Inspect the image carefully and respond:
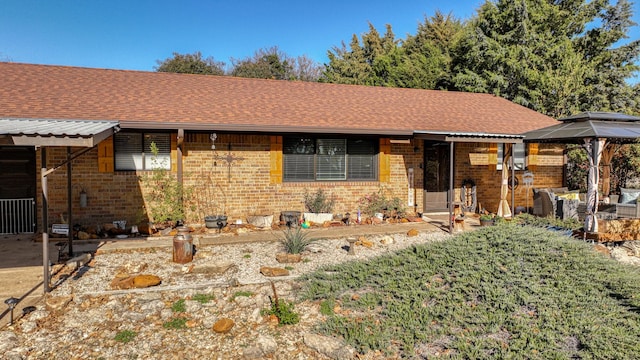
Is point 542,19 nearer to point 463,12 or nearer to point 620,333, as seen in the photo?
point 463,12

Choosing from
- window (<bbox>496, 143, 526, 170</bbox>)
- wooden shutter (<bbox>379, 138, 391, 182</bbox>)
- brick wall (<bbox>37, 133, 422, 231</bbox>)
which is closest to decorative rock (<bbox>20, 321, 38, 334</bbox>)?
brick wall (<bbox>37, 133, 422, 231</bbox>)

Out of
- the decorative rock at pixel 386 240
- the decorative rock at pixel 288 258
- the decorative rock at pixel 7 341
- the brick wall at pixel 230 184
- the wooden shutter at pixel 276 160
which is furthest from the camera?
the wooden shutter at pixel 276 160

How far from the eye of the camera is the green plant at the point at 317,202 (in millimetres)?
10334

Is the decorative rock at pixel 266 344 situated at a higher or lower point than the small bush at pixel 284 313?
lower

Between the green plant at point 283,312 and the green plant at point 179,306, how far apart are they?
110 centimetres

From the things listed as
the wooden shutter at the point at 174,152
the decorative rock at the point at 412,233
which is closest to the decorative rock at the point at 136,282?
the wooden shutter at the point at 174,152

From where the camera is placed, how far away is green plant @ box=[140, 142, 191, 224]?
9039 millimetres

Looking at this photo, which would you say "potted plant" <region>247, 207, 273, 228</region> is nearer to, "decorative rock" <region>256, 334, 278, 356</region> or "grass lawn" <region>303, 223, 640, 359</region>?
"grass lawn" <region>303, 223, 640, 359</region>

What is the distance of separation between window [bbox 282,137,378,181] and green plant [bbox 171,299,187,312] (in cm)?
568

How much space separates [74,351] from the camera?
3896 mm

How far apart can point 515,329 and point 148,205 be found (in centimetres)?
815

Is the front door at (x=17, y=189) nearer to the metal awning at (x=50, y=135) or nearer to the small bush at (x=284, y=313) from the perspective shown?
the metal awning at (x=50, y=135)

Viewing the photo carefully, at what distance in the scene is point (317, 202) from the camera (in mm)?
10328

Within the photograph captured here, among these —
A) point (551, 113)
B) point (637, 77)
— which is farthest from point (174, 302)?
point (637, 77)
